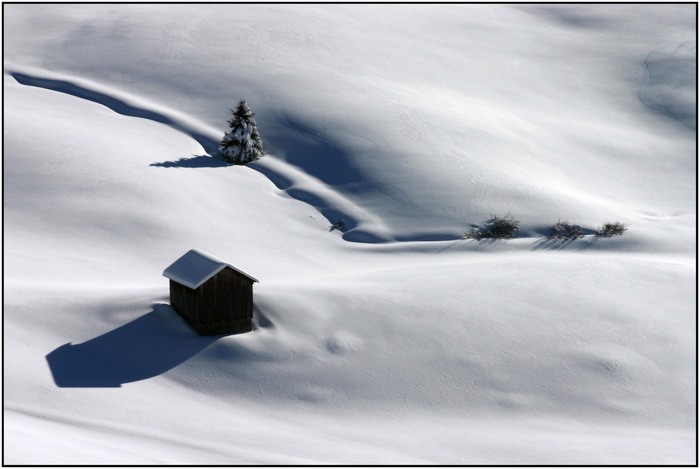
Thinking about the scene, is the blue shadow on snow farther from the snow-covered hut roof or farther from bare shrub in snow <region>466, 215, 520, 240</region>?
the snow-covered hut roof

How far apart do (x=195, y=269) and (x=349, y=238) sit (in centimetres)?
1084

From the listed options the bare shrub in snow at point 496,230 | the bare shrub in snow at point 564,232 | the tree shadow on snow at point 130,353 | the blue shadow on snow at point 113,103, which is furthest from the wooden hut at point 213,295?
the blue shadow on snow at point 113,103

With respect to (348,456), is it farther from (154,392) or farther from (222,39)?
(222,39)

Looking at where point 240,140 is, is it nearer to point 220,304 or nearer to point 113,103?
point 113,103

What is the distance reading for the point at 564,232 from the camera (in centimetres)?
3109

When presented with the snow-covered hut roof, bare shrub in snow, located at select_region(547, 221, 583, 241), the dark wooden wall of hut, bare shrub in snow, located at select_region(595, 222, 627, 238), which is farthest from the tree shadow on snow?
bare shrub in snow, located at select_region(595, 222, 627, 238)

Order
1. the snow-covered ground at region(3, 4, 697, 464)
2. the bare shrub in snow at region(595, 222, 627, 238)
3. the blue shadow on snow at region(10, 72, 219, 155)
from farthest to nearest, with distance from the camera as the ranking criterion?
the blue shadow on snow at region(10, 72, 219, 155) → the bare shrub in snow at region(595, 222, 627, 238) → the snow-covered ground at region(3, 4, 697, 464)

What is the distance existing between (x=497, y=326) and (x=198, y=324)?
7.48 metres

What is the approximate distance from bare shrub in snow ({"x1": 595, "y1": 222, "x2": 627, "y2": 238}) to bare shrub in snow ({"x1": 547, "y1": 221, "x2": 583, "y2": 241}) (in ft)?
2.07

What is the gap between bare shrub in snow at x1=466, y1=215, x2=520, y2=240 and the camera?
31.0 m

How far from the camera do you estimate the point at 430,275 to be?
2589cm

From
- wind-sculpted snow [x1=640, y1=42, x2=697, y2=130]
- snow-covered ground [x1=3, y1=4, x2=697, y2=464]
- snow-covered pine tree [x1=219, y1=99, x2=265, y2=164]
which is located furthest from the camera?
wind-sculpted snow [x1=640, y1=42, x2=697, y2=130]

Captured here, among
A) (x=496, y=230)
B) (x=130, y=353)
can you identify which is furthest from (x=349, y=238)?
(x=130, y=353)

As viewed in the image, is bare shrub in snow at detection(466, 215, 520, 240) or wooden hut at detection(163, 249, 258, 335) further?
bare shrub in snow at detection(466, 215, 520, 240)
